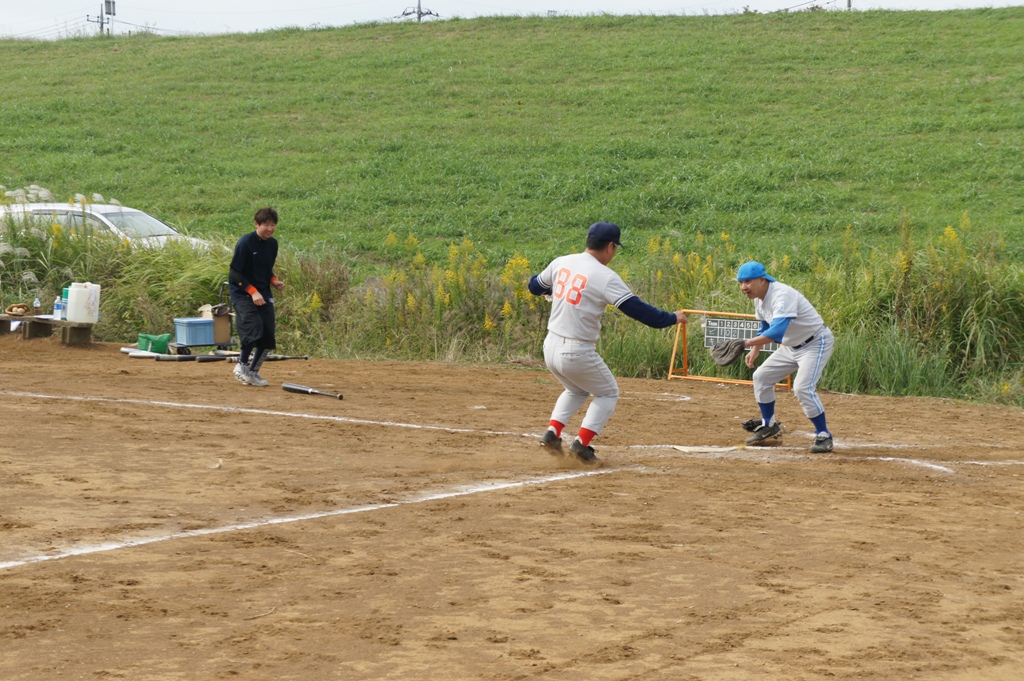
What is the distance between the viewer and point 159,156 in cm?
3378

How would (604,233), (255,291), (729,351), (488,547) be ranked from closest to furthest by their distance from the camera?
(488,547) < (604,233) < (729,351) < (255,291)

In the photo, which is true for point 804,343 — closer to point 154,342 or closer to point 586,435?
point 586,435

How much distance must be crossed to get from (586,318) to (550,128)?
26511 mm

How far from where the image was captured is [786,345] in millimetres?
10273

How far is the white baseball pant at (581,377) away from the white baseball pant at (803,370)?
5.08ft

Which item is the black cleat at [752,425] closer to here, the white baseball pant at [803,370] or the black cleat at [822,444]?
the white baseball pant at [803,370]

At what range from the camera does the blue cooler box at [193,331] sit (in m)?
15.9

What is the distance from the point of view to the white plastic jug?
16.5m

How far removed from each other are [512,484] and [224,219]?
2012 centimetres

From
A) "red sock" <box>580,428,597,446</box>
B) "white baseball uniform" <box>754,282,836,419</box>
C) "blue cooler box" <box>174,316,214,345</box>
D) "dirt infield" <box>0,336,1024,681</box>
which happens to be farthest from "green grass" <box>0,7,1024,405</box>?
"red sock" <box>580,428,597,446</box>

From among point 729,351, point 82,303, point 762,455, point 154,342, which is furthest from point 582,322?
point 82,303

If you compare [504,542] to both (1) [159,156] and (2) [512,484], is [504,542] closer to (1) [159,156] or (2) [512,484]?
(2) [512,484]

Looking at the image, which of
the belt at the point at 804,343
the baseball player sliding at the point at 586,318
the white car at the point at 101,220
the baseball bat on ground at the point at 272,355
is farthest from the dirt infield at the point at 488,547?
the white car at the point at 101,220

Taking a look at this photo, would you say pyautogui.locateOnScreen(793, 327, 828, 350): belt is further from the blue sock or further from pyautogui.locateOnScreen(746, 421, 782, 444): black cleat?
pyautogui.locateOnScreen(746, 421, 782, 444): black cleat
